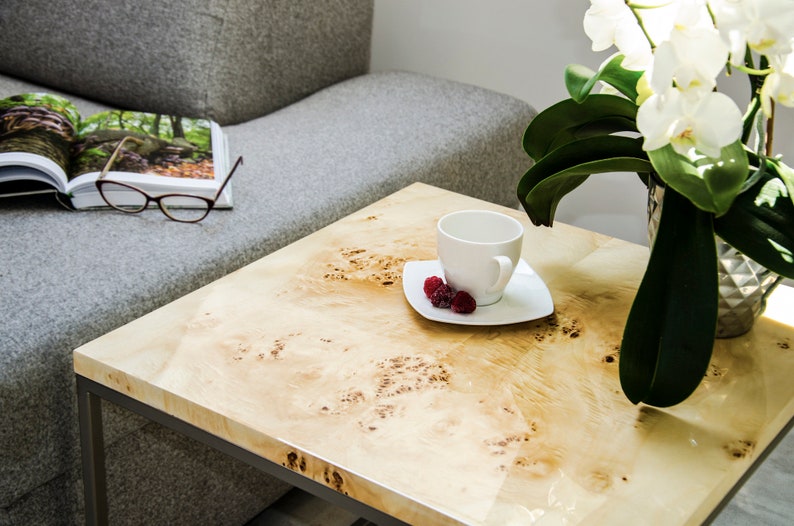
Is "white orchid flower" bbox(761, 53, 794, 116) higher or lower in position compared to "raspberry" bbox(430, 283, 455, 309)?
higher

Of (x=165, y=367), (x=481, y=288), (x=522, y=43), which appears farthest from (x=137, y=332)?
(x=522, y=43)

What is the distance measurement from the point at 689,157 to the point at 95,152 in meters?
0.90

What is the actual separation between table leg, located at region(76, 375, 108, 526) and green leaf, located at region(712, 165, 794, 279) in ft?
2.04

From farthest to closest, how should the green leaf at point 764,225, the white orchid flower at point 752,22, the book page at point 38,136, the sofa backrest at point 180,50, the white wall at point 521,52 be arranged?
1. the white wall at point 521,52
2. the sofa backrest at point 180,50
3. the book page at point 38,136
4. the green leaf at point 764,225
5. the white orchid flower at point 752,22

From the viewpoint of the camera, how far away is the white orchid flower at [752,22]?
→ 662 mm

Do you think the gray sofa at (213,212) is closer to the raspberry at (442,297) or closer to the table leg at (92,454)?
the table leg at (92,454)

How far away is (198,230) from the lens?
1220mm

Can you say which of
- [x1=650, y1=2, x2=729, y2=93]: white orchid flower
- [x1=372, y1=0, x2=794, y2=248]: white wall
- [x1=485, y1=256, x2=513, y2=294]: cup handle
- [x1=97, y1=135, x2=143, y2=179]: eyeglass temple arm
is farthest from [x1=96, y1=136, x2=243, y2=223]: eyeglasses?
[x1=372, y1=0, x2=794, y2=248]: white wall

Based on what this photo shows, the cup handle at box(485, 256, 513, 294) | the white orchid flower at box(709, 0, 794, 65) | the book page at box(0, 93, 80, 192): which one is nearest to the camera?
the white orchid flower at box(709, 0, 794, 65)

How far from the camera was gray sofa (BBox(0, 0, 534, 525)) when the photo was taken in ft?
3.21

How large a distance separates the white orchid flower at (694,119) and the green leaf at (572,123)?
0.75 feet

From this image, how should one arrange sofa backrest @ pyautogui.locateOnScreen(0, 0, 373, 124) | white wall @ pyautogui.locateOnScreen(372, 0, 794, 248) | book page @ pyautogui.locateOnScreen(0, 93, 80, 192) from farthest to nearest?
white wall @ pyautogui.locateOnScreen(372, 0, 794, 248)
sofa backrest @ pyautogui.locateOnScreen(0, 0, 373, 124)
book page @ pyautogui.locateOnScreen(0, 93, 80, 192)

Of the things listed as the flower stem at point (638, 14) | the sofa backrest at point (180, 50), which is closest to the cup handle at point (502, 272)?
the flower stem at point (638, 14)

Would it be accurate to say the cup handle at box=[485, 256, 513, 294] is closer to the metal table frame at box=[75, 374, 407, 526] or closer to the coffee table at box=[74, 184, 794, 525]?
the coffee table at box=[74, 184, 794, 525]
